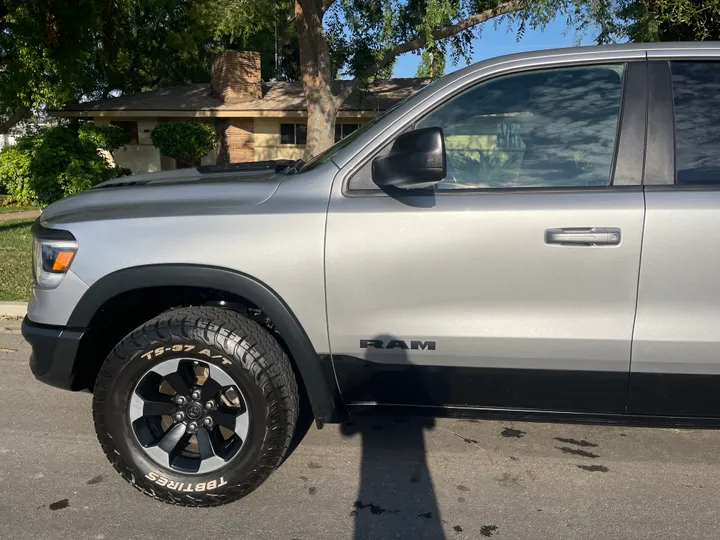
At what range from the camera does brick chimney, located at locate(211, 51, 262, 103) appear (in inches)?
762

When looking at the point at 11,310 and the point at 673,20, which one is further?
the point at 673,20

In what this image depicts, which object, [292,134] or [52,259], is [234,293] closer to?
[52,259]

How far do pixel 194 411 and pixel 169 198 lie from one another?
0.97 m

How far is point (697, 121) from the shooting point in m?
2.64

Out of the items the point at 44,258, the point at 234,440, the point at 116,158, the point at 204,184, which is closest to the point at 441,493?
the point at 234,440

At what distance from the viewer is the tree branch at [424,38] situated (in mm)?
11625

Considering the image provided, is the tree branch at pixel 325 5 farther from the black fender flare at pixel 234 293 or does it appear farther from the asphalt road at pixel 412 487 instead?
the black fender flare at pixel 234 293

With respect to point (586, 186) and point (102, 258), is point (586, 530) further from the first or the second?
point (102, 258)

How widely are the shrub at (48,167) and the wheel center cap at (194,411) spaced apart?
985cm

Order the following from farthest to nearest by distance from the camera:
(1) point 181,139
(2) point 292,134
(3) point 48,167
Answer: (2) point 292,134
(1) point 181,139
(3) point 48,167

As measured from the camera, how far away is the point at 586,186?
2.63 metres

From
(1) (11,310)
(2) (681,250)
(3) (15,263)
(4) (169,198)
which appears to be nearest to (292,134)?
(3) (15,263)

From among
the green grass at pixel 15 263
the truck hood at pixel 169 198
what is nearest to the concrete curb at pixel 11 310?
the green grass at pixel 15 263

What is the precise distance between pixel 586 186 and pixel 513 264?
46cm
